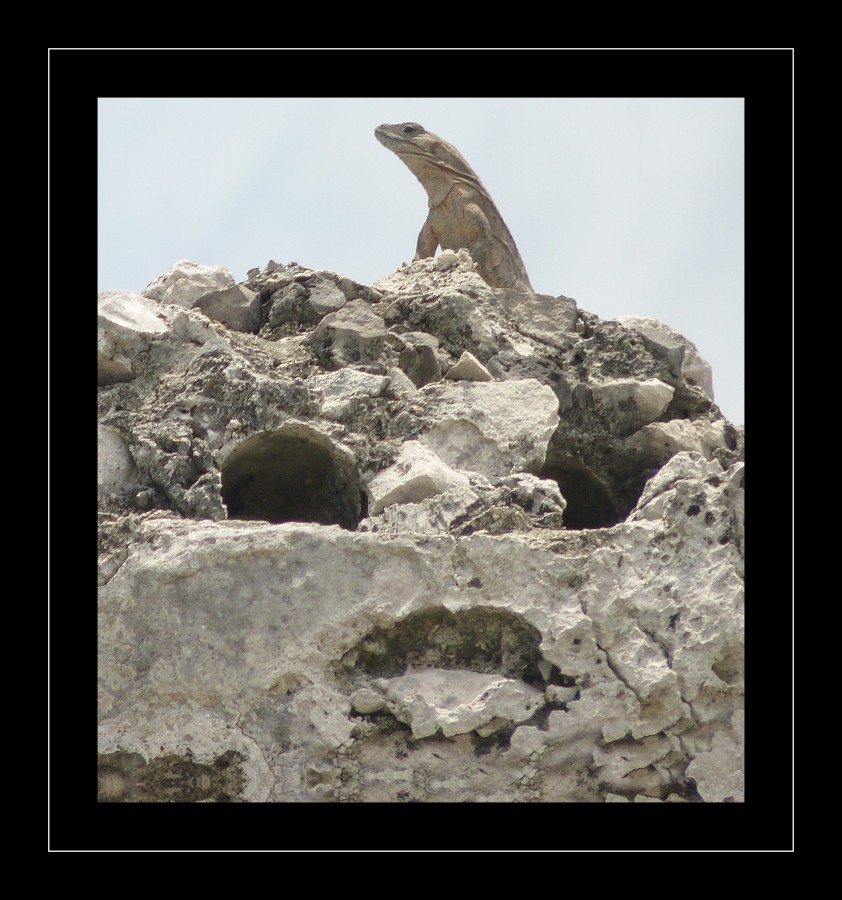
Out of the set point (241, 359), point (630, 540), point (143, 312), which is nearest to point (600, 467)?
point (630, 540)

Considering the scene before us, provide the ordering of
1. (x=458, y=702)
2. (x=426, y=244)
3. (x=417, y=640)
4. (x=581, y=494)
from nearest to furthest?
(x=458, y=702) < (x=417, y=640) < (x=581, y=494) < (x=426, y=244)

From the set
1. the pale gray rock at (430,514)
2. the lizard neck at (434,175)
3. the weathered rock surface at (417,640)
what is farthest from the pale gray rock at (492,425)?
the lizard neck at (434,175)

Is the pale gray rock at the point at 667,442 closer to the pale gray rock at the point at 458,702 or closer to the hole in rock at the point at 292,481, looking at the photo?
the hole in rock at the point at 292,481

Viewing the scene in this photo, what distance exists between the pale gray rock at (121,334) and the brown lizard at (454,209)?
2825 millimetres

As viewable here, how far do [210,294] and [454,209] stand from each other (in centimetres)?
269

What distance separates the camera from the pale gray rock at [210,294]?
7.02 m

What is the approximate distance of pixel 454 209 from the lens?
9.25 m

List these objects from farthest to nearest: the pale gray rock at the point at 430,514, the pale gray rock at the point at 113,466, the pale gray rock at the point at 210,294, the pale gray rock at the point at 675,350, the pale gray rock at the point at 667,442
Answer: the pale gray rock at the point at 675,350
the pale gray rock at the point at 210,294
the pale gray rock at the point at 667,442
the pale gray rock at the point at 113,466
the pale gray rock at the point at 430,514

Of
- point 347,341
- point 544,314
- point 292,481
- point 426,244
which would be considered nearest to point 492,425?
point 347,341

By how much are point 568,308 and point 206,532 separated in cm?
277

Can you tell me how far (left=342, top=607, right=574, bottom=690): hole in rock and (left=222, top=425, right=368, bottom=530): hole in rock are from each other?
0.85m

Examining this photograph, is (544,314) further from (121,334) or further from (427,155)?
(427,155)

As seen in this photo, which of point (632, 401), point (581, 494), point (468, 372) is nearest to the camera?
point (468, 372)

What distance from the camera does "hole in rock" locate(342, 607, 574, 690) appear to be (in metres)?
5.40
